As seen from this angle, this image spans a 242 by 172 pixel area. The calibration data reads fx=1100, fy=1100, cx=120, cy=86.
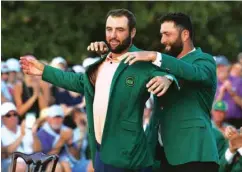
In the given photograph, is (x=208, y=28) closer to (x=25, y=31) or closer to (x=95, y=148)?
(x=25, y=31)

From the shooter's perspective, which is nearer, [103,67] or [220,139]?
[103,67]

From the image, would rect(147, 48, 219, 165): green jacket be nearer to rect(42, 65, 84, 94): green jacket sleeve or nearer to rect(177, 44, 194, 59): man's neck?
rect(177, 44, 194, 59): man's neck

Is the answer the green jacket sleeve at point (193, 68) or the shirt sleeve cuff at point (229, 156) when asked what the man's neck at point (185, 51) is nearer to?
the green jacket sleeve at point (193, 68)

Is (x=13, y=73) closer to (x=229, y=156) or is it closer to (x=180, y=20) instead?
(x=229, y=156)

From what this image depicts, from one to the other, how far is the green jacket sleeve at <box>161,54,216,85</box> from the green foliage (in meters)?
13.2

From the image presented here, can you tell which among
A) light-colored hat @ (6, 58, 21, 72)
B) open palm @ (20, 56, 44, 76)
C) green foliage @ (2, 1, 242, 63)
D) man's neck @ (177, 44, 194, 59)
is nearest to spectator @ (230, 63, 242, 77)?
light-colored hat @ (6, 58, 21, 72)

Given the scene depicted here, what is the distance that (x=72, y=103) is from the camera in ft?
49.0

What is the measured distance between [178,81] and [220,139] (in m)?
2.90

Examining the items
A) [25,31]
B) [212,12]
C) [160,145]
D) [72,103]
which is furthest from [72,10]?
[160,145]

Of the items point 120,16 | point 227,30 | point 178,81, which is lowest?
point 227,30

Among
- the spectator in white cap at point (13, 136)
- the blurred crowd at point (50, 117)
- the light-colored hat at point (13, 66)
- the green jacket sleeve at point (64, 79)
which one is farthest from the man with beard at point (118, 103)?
the light-colored hat at point (13, 66)

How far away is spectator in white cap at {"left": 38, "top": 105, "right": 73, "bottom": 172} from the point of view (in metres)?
13.0

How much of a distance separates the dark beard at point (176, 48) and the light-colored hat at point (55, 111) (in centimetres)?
502

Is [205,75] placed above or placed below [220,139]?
above
